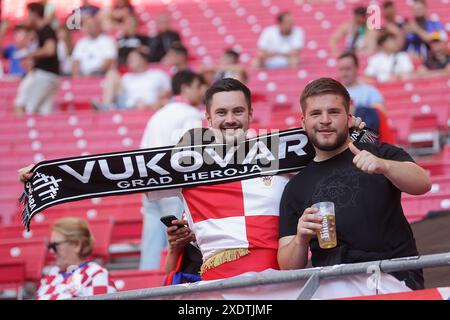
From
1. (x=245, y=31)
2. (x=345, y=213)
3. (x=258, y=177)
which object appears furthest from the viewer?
(x=245, y=31)

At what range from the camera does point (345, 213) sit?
4.08 metres

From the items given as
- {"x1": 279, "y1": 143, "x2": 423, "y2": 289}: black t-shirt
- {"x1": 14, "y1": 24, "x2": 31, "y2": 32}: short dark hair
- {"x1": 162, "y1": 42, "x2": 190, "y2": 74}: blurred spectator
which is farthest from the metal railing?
{"x1": 14, "y1": 24, "x2": 31, "y2": 32}: short dark hair

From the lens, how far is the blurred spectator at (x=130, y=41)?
1302 cm

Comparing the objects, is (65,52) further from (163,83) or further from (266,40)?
(266,40)

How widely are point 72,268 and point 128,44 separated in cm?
734

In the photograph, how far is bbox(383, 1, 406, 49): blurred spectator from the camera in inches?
457

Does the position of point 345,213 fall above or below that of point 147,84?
below

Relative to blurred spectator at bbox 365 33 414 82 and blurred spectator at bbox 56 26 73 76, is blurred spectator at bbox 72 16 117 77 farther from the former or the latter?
blurred spectator at bbox 365 33 414 82

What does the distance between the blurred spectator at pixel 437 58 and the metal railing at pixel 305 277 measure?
7.86 metres

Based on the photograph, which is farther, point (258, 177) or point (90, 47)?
point (90, 47)

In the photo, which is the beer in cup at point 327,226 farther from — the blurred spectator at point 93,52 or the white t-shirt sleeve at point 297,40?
the blurred spectator at point 93,52

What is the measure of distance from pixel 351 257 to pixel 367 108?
2.58m

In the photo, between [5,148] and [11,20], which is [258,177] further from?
[11,20]
